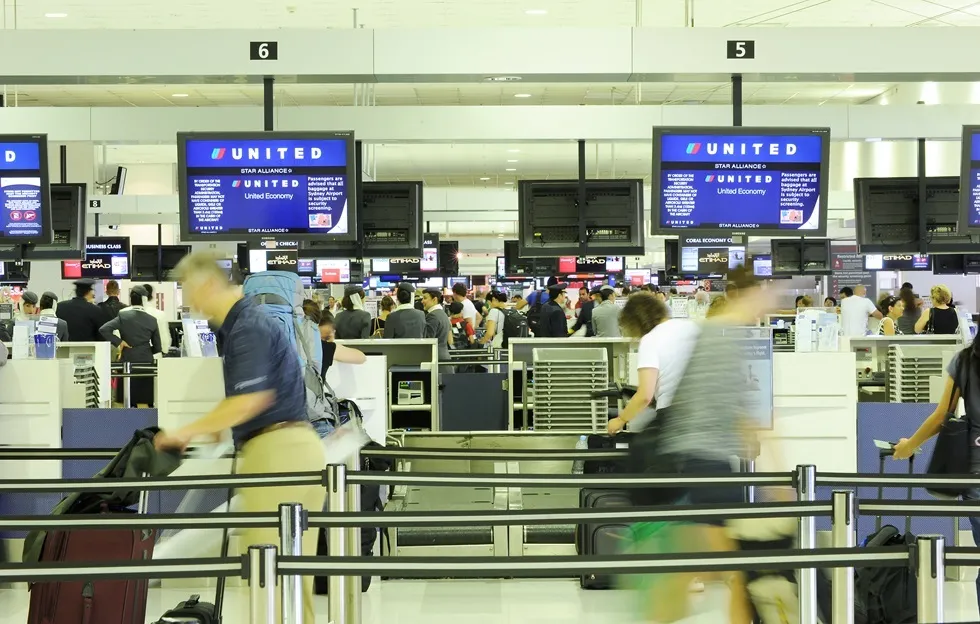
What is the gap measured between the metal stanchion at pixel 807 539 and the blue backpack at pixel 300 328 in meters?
2.28

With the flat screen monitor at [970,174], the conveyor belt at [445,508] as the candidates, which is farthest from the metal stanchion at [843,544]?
the flat screen monitor at [970,174]

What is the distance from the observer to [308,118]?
9.01 meters

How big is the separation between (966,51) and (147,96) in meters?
12.4

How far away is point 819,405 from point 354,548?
157 inches

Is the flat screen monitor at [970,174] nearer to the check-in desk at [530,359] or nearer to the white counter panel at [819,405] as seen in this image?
the white counter panel at [819,405]

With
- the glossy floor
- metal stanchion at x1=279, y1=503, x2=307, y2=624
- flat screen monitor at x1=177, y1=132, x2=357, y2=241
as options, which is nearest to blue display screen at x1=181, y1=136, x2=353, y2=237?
flat screen monitor at x1=177, y1=132, x2=357, y2=241

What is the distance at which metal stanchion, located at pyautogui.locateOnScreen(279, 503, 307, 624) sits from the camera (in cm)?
293

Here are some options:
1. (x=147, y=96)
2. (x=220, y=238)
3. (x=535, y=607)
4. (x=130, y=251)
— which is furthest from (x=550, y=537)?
(x=130, y=251)

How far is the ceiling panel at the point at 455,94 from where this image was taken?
15633mm

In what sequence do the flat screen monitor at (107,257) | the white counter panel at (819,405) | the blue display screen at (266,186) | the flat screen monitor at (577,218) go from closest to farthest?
1. the blue display screen at (266,186)
2. the white counter panel at (819,405)
3. the flat screen monitor at (577,218)
4. the flat screen monitor at (107,257)

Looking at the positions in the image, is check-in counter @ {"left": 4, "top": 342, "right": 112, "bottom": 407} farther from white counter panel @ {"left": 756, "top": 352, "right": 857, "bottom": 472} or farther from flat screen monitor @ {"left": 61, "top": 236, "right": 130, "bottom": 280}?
flat screen monitor @ {"left": 61, "top": 236, "right": 130, "bottom": 280}

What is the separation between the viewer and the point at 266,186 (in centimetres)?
702

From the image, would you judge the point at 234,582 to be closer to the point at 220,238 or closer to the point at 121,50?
the point at 220,238

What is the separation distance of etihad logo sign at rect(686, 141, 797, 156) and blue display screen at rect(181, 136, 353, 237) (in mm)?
2168
